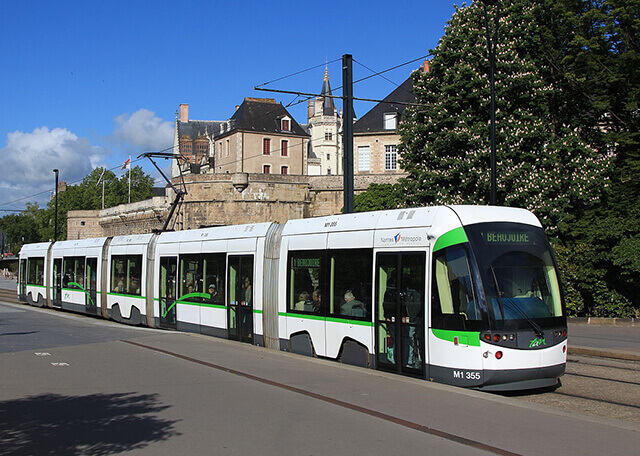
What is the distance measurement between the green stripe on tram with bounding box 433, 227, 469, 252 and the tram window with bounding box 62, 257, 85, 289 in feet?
65.9

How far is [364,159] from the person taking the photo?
2539 inches

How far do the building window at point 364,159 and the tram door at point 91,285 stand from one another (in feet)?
133

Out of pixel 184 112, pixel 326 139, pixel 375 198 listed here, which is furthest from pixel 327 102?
pixel 375 198

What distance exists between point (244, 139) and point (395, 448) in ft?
241

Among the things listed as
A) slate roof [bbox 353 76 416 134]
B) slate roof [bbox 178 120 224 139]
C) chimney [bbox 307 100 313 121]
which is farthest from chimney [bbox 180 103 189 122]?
slate roof [bbox 353 76 416 134]

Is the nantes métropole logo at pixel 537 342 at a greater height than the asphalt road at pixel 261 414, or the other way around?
the nantes métropole logo at pixel 537 342

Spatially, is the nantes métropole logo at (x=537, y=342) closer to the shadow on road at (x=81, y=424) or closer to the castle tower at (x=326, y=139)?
the shadow on road at (x=81, y=424)

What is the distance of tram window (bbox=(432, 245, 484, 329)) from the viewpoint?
9.81 meters

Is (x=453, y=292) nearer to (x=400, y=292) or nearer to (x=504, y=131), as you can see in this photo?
(x=400, y=292)

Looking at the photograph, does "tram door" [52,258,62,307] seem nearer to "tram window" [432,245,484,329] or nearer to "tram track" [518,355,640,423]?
"tram track" [518,355,640,423]

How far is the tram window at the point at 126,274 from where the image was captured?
74.1 feet

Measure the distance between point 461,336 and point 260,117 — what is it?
72522 millimetres

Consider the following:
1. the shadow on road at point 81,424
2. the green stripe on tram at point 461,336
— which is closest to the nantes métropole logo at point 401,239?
the green stripe on tram at point 461,336

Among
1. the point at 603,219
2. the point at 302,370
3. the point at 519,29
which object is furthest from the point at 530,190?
the point at 302,370
